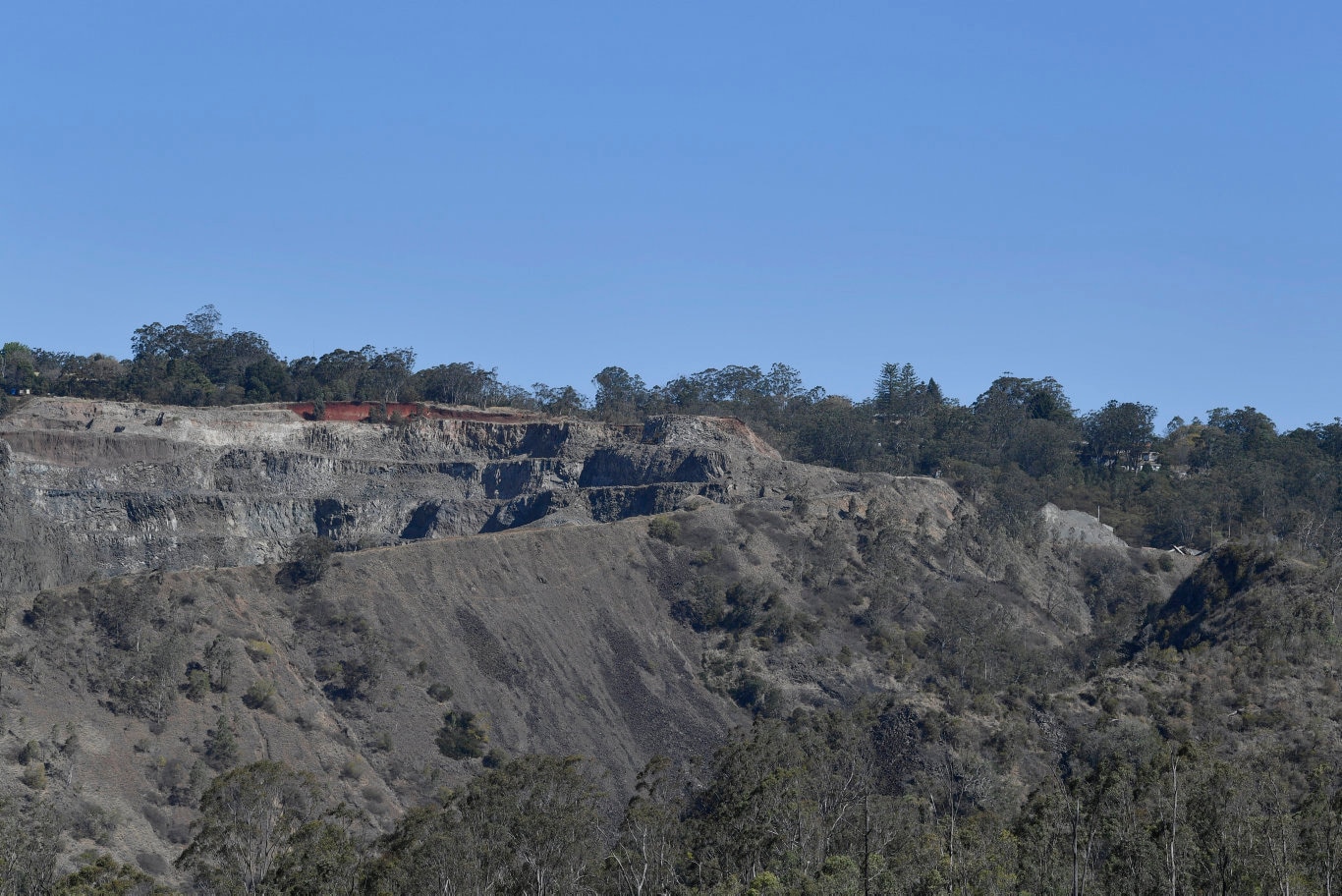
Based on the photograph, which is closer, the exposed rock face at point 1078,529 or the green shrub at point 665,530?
the green shrub at point 665,530

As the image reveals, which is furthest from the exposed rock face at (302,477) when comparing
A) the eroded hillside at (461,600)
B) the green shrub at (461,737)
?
the green shrub at (461,737)

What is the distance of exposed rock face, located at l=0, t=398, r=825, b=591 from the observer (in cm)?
8756

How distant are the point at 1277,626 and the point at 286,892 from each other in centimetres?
5132

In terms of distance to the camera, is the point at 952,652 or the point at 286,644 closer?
the point at 286,644

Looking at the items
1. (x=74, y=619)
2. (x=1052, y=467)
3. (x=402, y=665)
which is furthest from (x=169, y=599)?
(x=1052, y=467)

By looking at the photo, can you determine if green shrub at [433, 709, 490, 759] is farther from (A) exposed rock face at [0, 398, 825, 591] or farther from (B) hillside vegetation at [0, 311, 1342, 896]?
(A) exposed rock face at [0, 398, 825, 591]

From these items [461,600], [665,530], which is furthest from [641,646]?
[665,530]

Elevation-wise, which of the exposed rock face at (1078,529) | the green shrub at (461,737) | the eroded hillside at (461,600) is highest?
the exposed rock face at (1078,529)

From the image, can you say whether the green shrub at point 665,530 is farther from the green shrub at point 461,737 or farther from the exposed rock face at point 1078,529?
the exposed rock face at point 1078,529

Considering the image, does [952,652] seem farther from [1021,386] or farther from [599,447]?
[1021,386]

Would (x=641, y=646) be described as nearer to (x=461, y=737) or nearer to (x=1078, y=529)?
(x=461, y=737)

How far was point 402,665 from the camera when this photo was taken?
2886 inches

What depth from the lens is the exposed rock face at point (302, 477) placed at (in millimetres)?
87562

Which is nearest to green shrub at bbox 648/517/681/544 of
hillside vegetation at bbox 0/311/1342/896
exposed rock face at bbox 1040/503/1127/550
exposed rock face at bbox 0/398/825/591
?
hillside vegetation at bbox 0/311/1342/896
